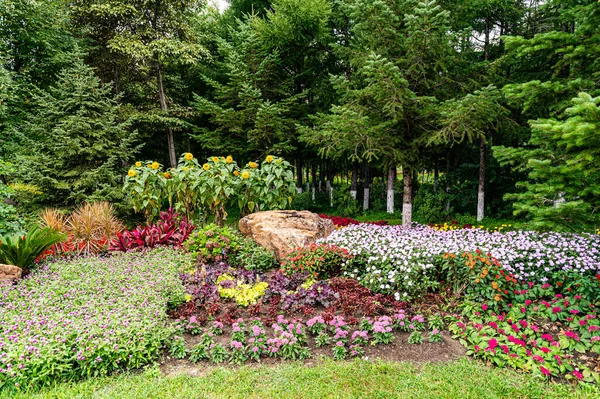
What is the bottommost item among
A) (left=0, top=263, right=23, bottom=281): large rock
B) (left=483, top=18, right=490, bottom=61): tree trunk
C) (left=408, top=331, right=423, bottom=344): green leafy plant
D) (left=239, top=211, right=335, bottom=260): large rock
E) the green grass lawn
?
the green grass lawn

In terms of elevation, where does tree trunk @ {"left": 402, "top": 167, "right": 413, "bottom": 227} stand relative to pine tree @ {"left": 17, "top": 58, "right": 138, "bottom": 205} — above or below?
below

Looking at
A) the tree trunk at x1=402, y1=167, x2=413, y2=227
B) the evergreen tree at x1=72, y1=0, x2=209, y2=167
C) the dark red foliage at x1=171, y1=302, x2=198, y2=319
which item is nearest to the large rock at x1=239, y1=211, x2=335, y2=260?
the tree trunk at x1=402, y1=167, x2=413, y2=227

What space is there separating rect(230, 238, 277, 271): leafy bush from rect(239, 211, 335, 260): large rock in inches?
5.9

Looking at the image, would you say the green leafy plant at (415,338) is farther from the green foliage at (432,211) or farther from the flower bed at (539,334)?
the green foliage at (432,211)

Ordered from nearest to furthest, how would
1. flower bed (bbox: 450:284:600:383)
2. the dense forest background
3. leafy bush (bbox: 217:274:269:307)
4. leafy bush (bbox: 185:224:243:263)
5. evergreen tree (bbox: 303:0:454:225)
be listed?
flower bed (bbox: 450:284:600:383), leafy bush (bbox: 217:274:269:307), the dense forest background, evergreen tree (bbox: 303:0:454:225), leafy bush (bbox: 185:224:243:263)

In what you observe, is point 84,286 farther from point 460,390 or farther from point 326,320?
point 460,390

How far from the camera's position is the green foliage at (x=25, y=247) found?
5207mm

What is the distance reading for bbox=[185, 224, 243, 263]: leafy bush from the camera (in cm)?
615

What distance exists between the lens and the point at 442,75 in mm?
7609

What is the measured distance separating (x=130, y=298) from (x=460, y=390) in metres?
3.77

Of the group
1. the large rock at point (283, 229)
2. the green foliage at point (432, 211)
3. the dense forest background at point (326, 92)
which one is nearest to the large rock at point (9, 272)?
the dense forest background at point (326, 92)

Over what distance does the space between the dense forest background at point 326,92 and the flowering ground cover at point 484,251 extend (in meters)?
0.41

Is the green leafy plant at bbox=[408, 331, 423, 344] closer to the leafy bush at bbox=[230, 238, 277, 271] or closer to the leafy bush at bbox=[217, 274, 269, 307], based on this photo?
the leafy bush at bbox=[217, 274, 269, 307]

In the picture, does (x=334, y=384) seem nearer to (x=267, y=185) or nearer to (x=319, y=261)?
(x=319, y=261)
